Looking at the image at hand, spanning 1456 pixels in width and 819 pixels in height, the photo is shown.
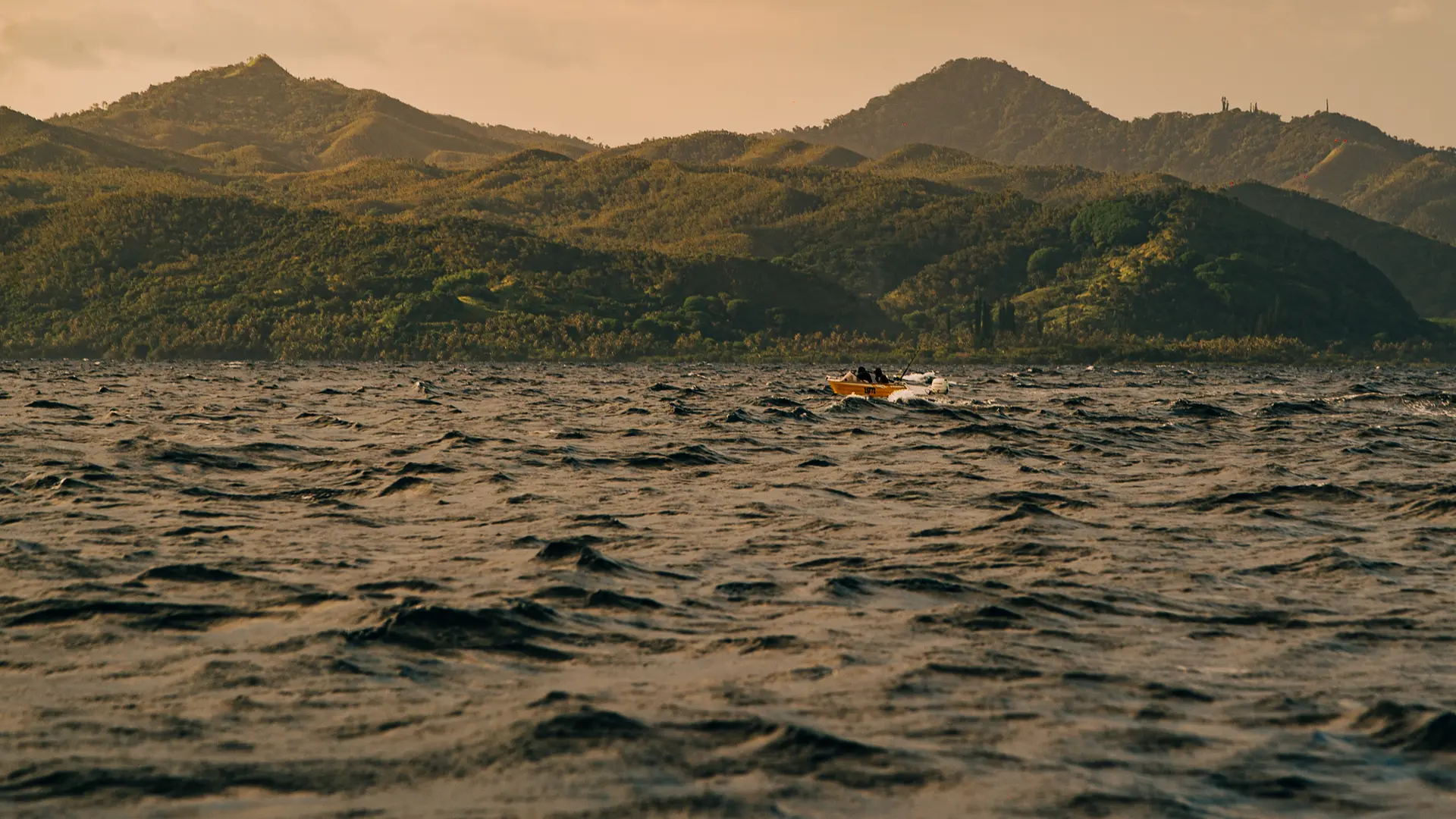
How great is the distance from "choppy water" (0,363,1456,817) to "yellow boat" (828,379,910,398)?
125 ft

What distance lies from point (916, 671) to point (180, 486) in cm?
2367

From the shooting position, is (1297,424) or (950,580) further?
(1297,424)

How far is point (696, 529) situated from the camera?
27.9 meters

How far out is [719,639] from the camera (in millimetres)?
17609

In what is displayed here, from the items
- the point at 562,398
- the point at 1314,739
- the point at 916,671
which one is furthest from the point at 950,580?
the point at 562,398

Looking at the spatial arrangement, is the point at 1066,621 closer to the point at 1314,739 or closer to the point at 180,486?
the point at 1314,739

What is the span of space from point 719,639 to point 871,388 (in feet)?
207

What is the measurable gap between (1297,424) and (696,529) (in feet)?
152

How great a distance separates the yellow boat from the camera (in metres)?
79.8

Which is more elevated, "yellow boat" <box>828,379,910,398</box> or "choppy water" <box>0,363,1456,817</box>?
"choppy water" <box>0,363,1456,817</box>

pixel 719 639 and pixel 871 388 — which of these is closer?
pixel 719 639

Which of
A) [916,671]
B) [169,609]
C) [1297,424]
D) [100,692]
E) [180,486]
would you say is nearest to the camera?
[100,692]

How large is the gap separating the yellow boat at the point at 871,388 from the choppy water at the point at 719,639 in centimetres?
3806

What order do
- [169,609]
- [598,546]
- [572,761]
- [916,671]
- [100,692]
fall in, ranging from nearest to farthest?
[572,761] → [100,692] → [916,671] → [169,609] → [598,546]
